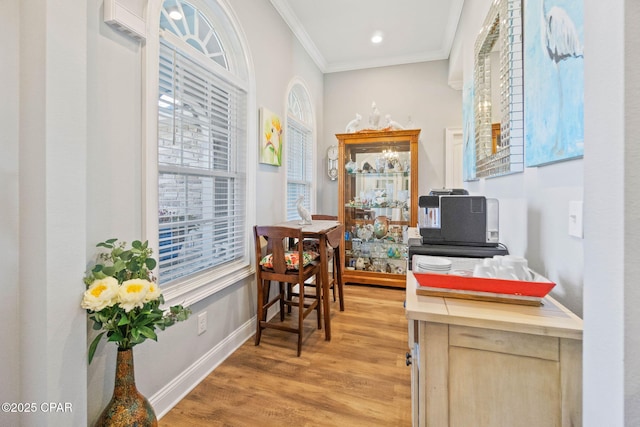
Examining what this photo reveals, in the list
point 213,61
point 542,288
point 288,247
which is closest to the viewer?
point 542,288

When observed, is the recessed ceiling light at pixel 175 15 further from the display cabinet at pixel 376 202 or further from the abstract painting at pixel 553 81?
the display cabinet at pixel 376 202

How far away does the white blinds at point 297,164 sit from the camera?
136 inches

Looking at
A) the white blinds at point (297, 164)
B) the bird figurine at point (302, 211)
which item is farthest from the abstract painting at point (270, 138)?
the bird figurine at point (302, 211)

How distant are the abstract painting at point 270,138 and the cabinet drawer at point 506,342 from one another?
7.02ft

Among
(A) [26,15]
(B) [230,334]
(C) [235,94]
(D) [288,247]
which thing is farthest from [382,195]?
(A) [26,15]

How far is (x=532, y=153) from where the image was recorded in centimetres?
127

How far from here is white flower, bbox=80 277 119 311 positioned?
1082 millimetres

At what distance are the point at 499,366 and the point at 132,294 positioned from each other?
129cm

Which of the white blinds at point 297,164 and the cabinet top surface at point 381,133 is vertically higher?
the cabinet top surface at point 381,133

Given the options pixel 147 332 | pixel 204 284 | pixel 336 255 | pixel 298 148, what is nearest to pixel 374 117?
pixel 298 148

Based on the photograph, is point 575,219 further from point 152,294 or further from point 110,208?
point 110,208

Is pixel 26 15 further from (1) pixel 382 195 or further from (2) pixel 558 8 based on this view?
(1) pixel 382 195

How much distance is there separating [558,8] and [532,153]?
53cm

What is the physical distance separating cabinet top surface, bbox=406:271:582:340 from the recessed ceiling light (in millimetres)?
2088
